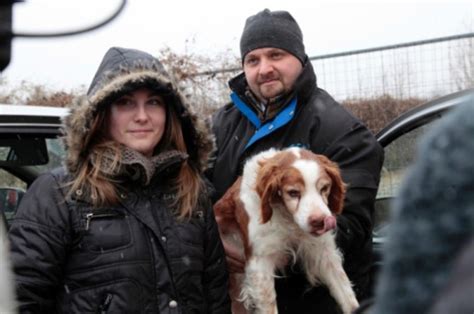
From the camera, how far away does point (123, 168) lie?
8.03 feet

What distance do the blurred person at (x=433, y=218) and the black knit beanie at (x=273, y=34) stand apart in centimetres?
249

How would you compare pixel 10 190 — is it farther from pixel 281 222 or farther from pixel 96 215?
pixel 281 222

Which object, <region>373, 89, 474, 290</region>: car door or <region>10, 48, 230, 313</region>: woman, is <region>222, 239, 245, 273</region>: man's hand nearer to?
<region>10, 48, 230, 313</region>: woman

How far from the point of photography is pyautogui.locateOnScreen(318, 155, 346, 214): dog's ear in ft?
8.96

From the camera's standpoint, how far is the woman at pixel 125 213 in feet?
7.39

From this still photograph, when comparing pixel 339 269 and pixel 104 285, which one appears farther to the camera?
pixel 339 269

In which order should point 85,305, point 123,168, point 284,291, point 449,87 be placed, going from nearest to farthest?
point 85,305 < point 123,168 < point 284,291 < point 449,87

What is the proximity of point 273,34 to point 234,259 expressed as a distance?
1.12 meters

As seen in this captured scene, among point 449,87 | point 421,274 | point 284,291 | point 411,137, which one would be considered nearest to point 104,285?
point 284,291

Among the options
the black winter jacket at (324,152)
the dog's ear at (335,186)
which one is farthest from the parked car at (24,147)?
the dog's ear at (335,186)

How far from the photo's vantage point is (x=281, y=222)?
9.66 feet

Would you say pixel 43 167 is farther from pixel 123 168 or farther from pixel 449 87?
pixel 449 87

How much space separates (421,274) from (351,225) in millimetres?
2329

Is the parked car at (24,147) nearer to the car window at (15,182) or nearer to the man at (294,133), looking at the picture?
the car window at (15,182)
